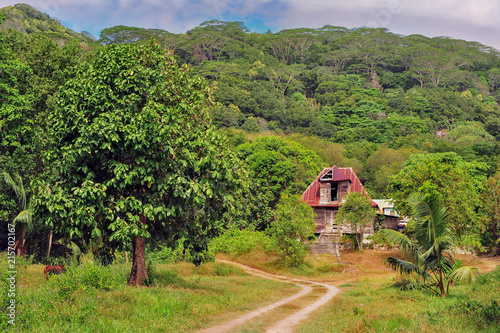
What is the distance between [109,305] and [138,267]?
4.64 m

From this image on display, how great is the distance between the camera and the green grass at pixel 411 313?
10.3 meters

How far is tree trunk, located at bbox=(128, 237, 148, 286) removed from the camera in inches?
621

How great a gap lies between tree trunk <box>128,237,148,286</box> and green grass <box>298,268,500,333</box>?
6338 millimetres

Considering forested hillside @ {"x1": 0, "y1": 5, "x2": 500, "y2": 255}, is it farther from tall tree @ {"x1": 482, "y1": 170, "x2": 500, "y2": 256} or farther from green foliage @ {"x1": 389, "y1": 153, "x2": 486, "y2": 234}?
tall tree @ {"x1": 482, "y1": 170, "x2": 500, "y2": 256}

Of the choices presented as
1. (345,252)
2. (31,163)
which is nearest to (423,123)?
(345,252)

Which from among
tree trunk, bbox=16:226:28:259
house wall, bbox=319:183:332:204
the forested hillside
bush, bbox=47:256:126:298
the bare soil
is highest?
the forested hillside

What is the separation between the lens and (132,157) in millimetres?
15289

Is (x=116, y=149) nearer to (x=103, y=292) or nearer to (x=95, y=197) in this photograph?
(x=95, y=197)

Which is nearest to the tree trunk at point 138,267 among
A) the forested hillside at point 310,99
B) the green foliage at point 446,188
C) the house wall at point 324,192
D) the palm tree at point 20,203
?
the forested hillside at point 310,99

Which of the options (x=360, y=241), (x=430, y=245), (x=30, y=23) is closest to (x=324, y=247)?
(x=360, y=241)

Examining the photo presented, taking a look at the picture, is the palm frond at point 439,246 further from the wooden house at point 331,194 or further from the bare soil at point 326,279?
the wooden house at point 331,194

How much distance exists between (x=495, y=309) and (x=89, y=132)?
12557 millimetres

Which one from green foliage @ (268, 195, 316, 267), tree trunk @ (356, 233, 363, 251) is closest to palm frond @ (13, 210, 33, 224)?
green foliage @ (268, 195, 316, 267)

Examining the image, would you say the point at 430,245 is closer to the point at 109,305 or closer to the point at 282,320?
the point at 282,320
